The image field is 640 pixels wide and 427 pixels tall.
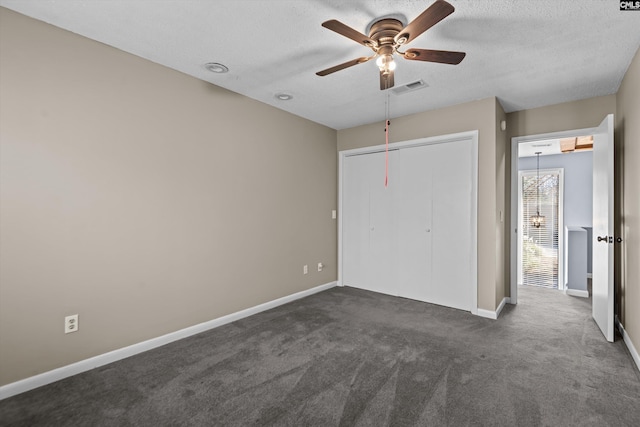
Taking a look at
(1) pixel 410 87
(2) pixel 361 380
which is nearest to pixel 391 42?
(1) pixel 410 87

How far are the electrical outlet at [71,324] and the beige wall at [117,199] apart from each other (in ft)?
0.11

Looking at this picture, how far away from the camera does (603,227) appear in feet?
9.60

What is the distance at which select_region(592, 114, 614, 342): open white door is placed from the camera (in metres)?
2.74

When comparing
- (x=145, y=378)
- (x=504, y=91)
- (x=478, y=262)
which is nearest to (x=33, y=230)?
(x=145, y=378)

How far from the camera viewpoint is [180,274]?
286 centimetres

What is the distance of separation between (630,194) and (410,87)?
220cm

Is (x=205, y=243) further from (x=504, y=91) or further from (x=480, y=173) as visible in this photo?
(x=504, y=91)

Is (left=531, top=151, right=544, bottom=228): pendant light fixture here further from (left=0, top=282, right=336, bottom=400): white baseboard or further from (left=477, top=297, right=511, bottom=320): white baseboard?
(left=0, top=282, right=336, bottom=400): white baseboard

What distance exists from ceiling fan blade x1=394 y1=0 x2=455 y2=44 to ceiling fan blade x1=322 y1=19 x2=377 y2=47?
188 millimetres

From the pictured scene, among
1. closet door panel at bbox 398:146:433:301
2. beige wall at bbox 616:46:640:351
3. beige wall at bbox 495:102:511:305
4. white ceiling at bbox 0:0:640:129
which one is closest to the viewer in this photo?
white ceiling at bbox 0:0:640:129

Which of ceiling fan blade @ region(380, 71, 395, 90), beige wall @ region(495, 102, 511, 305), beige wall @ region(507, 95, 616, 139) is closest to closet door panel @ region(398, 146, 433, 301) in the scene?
beige wall @ region(495, 102, 511, 305)

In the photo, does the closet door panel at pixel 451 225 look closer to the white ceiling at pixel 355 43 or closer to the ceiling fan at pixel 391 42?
the white ceiling at pixel 355 43

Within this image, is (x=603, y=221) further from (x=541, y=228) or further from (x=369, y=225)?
(x=541, y=228)

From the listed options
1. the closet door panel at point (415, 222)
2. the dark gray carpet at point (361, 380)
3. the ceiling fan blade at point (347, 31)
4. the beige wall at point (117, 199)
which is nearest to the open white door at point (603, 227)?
the dark gray carpet at point (361, 380)
